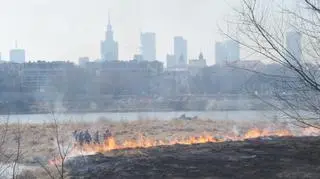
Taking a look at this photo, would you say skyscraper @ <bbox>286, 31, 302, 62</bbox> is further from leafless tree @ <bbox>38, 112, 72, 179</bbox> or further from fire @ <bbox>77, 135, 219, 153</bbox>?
fire @ <bbox>77, 135, 219, 153</bbox>

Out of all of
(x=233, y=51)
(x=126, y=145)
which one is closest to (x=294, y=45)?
(x=233, y=51)

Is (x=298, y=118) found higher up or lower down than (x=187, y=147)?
higher up

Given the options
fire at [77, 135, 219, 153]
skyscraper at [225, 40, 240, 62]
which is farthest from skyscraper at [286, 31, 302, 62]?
fire at [77, 135, 219, 153]

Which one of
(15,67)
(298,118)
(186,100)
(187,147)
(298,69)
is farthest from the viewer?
(186,100)

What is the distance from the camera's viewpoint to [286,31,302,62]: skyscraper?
32.1 feet

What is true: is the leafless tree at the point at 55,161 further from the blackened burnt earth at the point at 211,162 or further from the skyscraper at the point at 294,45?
the skyscraper at the point at 294,45

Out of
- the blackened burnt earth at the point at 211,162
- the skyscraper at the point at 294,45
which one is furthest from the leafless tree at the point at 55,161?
the skyscraper at the point at 294,45

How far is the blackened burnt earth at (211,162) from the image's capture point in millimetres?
10844

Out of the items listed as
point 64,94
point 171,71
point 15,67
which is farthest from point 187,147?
point 171,71

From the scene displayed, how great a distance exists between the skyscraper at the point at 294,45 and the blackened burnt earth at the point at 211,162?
2055 millimetres

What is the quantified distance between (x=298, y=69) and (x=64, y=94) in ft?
154

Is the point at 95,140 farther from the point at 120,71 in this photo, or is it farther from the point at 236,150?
the point at 120,71

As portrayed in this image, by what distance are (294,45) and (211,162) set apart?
10.6ft

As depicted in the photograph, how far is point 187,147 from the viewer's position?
1504cm
